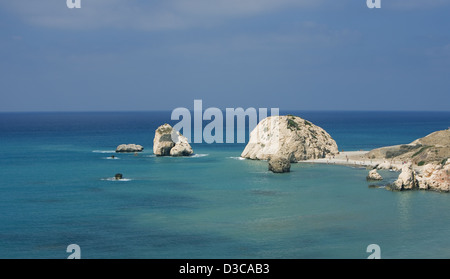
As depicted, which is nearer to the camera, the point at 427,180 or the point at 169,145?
the point at 427,180

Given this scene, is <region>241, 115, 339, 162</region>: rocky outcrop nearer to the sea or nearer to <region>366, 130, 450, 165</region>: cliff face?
the sea

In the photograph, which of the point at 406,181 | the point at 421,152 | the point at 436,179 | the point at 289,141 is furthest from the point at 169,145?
the point at 436,179

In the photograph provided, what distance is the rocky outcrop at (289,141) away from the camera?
383ft

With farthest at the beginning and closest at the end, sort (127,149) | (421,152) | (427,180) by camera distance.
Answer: (127,149), (421,152), (427,180)

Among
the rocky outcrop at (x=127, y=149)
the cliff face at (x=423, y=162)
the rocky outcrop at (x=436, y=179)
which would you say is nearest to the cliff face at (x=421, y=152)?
the cliff face at (x=423, y=162)

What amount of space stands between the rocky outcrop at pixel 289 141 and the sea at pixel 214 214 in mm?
7731

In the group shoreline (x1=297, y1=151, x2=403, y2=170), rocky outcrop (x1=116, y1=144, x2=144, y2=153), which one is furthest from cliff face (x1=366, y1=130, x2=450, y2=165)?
rocky outcrop (x1=116, y1=144, x2=144, y2=153)

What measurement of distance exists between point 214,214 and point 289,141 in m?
53.6

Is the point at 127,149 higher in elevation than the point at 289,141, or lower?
lower

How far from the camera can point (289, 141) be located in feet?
382

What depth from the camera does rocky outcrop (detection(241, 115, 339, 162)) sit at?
117 m

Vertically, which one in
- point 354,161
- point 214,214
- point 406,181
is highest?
point 354,161

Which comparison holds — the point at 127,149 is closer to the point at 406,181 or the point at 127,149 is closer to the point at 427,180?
the point at 406,181

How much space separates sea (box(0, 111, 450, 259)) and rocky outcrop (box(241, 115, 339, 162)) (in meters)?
7.73
